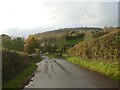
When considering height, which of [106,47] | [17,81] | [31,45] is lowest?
[17,81]

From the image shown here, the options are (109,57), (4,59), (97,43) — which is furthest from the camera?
(97,43)

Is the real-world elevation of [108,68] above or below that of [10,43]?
below

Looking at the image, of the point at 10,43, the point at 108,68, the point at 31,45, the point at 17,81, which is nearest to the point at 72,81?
the point at 17,81

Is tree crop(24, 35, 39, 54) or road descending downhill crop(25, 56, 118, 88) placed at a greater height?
tree crop(24, 35, 39, 54)

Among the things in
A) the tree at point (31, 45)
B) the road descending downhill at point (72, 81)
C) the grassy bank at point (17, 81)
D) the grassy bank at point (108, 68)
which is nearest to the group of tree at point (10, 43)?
the tree at point (31, 45)

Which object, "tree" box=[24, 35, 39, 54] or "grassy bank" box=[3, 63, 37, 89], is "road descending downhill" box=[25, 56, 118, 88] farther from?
"tree" box=[24, 35, 39, 54]

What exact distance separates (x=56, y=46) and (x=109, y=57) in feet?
345

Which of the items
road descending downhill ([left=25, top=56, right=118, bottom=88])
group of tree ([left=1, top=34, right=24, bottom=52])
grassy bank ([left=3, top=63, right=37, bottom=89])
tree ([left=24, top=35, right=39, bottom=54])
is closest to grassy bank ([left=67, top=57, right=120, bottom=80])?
road descending downhill ([left=25, top=56, right=118, bottom=88])

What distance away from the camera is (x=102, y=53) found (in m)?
34.2

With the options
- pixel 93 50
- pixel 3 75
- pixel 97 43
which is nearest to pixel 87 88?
pixel 3 75

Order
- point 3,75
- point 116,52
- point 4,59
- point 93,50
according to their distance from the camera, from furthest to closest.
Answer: point 93,50 < point 116,52 < point 4,59 < point 3,75

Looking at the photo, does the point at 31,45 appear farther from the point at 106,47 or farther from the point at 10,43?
the point at 106,47

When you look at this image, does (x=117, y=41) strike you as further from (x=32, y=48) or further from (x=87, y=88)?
(x=32, y=48)

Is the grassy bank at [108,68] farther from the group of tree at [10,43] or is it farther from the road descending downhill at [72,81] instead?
the group of tree at [10,43]
